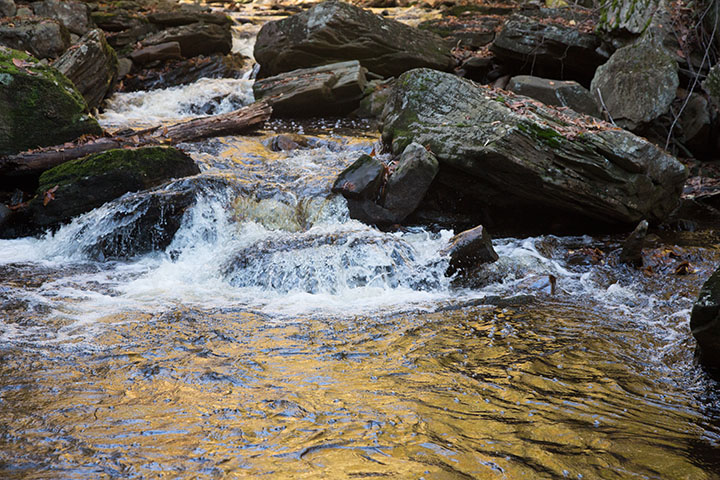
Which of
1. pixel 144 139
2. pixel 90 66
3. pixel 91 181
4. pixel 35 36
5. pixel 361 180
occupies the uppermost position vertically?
pixel 35 36

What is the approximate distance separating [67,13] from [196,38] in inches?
145

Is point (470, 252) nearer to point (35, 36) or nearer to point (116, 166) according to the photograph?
point (116, 166)

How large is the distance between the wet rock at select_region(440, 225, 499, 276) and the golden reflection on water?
5.53ft

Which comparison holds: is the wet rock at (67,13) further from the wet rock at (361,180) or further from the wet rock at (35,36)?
the wet rock at (361,180)

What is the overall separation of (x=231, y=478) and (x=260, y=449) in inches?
10.3

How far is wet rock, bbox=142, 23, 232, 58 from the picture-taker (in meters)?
15.5

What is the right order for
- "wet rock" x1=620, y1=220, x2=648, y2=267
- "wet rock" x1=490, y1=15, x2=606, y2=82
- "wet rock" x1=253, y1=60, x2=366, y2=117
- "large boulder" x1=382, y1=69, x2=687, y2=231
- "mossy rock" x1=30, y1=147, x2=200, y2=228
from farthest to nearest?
1. "wet rock" x1=490, y1=15, x2=606, y2=82
2. "wet rock" x1=253, y1=60, x2=366, y2=117
3. "mossy rock" x1=30, y1=147, x2=200, y2=228
4. "large boulder" x1=382, y1=69, x2=687, y2=231
5. "wet rock" x1=620, y1=220, x2=648, y2=267

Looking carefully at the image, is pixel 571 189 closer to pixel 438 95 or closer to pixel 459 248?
pixel 459 248

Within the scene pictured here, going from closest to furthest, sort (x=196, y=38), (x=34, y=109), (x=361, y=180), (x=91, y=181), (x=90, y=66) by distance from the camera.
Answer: (x=91, y=181) < (x=361, y=180) < (x=34, y=109) < (x=90, y=66) < (x=196, y=38)

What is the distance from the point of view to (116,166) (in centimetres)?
745

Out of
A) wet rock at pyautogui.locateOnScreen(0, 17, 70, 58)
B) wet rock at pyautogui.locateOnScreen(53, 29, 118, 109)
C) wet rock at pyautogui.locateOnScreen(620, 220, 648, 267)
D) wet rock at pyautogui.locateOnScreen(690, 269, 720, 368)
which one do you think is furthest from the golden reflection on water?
wet rock at pyautogui.locateOnScreen(0, 17, 70, 58)

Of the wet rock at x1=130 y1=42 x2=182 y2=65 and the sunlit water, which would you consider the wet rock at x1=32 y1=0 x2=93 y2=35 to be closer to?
the wet rock at x1=130 y1=42 x2=182 y2=65

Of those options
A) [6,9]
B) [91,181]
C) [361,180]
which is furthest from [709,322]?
[6,9]

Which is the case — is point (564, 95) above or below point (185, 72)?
above
